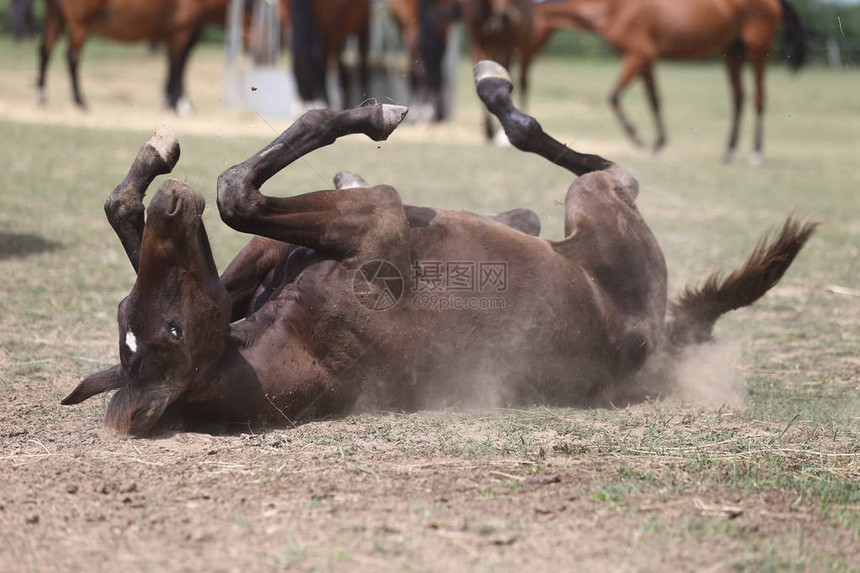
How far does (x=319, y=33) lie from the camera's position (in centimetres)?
1433

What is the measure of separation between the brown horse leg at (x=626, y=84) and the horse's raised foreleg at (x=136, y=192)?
10.3 meters

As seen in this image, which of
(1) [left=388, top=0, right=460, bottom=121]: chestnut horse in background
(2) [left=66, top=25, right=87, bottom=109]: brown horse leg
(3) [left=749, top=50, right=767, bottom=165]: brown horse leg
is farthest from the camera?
(1) [left=388, top=0, right=460, bottom=121]: chestnut horse in background

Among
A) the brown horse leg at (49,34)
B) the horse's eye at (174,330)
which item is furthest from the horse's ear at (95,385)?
the brown horse leg at (49,34)

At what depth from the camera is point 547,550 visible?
2553 millimetres

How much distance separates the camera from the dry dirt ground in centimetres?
252

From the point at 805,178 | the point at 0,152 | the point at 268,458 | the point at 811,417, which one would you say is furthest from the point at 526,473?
the point at 805,178

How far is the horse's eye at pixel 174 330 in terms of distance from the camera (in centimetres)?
318

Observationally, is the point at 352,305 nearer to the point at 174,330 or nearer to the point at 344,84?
the point at 174,330

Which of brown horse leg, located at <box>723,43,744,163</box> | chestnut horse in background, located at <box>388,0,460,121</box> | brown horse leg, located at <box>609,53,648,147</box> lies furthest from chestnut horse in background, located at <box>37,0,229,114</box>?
A: brown horse leg, located at <box>723,43,744,163</box>

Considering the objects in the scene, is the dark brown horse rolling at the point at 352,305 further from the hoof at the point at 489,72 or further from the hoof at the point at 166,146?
the hoof at the point at 489,72

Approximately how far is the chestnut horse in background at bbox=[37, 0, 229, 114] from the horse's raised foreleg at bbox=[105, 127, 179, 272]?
1140 centimetres

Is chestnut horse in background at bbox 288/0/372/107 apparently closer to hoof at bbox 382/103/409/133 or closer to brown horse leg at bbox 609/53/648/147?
brown horse leg at bbox 609/53/648/147

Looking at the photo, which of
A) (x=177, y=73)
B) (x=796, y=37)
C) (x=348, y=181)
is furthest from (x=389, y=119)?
(x=796, y=37)

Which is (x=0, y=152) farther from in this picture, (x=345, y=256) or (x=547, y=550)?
(x=547, y=550)
